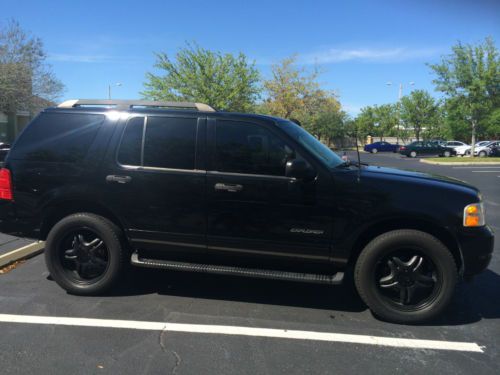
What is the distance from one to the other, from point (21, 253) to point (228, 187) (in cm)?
330

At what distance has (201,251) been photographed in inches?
159

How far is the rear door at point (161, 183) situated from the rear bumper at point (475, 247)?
236 cm

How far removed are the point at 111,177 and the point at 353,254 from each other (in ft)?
8.12

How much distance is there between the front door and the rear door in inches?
5.7

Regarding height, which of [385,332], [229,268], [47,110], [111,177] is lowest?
[385,332]

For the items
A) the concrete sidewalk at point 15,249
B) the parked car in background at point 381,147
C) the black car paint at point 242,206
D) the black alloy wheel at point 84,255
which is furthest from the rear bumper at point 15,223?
the parked car in background at point 381,147

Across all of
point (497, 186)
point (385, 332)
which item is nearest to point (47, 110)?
point (385, 332)

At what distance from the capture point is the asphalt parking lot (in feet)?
10.0

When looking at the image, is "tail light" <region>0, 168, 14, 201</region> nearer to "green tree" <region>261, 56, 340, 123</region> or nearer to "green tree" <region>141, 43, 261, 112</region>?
→ "green tree" <region>141, 43, 261, 112</region>

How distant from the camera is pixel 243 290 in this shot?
4.51 metres

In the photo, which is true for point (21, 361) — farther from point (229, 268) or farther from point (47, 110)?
point (47, 110)

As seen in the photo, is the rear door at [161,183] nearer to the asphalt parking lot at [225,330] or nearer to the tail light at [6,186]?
the asphalt parking lot at [225,330]

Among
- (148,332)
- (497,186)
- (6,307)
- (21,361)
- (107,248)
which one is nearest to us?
(21,361)

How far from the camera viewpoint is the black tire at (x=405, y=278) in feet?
12.0
